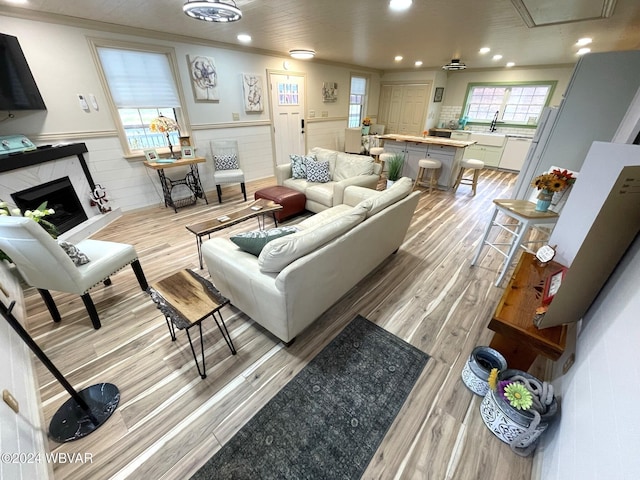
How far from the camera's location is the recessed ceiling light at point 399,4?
228 cm

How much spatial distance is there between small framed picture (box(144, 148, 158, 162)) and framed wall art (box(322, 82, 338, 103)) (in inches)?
165

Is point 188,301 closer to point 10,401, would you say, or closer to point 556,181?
point 10,401

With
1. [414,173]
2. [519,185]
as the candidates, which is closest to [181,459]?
[519,185]

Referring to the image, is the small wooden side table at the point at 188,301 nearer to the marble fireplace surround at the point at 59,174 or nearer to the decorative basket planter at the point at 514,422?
the decorative basket planter at the point at 514,422

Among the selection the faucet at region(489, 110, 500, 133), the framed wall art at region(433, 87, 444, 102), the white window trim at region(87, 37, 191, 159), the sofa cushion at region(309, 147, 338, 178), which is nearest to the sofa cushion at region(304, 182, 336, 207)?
the sofa cushion at region(309, 147, 338, 178)

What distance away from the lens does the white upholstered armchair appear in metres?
1.41

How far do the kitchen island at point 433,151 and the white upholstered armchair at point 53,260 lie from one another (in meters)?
4.78

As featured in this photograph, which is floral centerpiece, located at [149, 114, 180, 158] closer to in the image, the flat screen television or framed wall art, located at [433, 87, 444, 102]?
the flat screen television

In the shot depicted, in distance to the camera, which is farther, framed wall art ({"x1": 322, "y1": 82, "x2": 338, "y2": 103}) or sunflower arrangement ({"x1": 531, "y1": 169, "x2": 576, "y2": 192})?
framed wall art ({"x1": 322, "y1": 82, "x2": 338, "y2": 103})

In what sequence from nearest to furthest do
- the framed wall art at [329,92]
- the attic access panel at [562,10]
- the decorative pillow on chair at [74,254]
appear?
the decorative pillow on chair at [74,254], the attic access panel at [562,10], the framed wall art at [329,92]

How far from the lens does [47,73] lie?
282 cm

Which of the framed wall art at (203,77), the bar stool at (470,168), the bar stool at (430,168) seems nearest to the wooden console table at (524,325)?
the bar stool at (430,168)

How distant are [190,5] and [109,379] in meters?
2.67

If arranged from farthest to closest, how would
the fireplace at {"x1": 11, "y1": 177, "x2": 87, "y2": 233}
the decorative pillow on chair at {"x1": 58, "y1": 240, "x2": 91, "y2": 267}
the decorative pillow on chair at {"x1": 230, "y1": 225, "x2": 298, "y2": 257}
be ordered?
the fireplace at {"x1": 11, "y1": 177, "x2": 87, "y2": 233}, the decorative pillow on chair at {"x1": 58, "y1": 240, "x2": 91, "y2": 267}, the decorative pillow on chair at {"x1": 230, "y1": 225, "x2": 298, "y2": 257}
